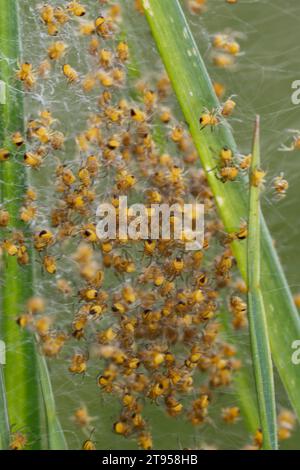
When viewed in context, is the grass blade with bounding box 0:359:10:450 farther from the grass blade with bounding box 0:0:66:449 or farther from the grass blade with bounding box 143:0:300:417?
A: the grass blade with bounding box 143:0:300:417

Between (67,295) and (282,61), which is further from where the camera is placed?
(282,61)

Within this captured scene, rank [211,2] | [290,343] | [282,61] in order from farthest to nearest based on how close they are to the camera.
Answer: [282,61] → [211,2] → [290,343]

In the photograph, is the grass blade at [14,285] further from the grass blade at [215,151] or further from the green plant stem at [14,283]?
the grass blade at [215,151]

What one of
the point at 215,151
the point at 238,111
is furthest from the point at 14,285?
the point at 238,111

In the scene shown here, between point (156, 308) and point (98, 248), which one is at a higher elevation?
point (98, 248)

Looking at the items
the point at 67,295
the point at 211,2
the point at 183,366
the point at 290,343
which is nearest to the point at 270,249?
the point at 290,343

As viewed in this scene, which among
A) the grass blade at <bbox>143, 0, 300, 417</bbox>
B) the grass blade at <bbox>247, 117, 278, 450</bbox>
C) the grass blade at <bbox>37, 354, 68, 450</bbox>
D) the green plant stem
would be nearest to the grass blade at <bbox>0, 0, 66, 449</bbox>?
the green plant stem
